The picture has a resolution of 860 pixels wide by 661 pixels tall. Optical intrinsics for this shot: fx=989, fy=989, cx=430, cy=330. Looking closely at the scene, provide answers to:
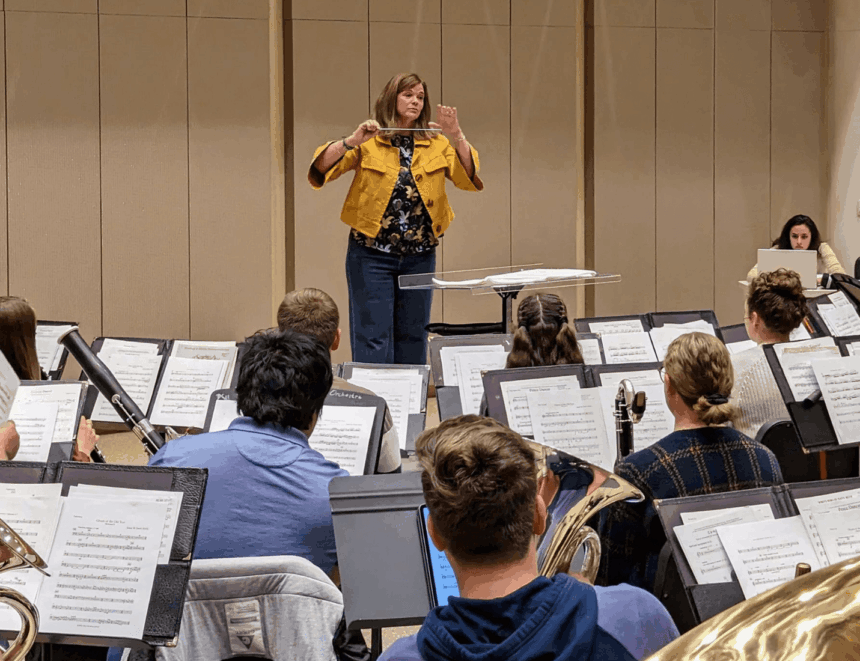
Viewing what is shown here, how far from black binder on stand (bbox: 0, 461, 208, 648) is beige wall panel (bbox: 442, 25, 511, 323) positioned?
17.8ft

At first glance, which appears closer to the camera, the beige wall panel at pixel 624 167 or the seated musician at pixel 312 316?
the seated musician at pixel 312 316

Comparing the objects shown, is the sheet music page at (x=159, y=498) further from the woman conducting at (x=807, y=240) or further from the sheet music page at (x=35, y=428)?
the woman conducting at (x=807, y=240)

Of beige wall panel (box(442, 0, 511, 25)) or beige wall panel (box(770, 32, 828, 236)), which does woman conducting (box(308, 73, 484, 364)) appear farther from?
beige wall panel (box(770, 32, 828, 236))

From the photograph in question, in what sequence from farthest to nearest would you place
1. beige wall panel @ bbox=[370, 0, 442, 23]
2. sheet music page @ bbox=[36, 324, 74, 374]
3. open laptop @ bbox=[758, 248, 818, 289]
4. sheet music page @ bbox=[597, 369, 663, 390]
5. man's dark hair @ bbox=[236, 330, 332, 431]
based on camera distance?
1. beige wall panel @ bbox=[370, 0, 442, 23]
2. open laptop @ bbox=[758, 248, 818, 289]
3. sheet music page @ bbox=[36, 324, 74, 374]
4. sheet music page @ bbox=[597, 369, 663, 390]
5. man's dark hair @ bbox=[236, 330, 332, 431]

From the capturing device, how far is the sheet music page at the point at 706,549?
6.42 feet

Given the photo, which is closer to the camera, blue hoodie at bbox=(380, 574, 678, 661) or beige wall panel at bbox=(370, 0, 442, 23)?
blue hoodie at bbox=(380, 574, 678, 661)

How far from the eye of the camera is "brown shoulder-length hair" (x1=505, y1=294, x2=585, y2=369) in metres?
3.39

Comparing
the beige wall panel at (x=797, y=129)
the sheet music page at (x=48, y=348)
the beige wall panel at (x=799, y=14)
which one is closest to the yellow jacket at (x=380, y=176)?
the sheet music page at (x=48, y=348)

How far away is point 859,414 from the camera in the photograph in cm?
294

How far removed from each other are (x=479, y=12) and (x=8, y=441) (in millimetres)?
5512

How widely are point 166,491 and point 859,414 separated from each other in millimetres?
2076

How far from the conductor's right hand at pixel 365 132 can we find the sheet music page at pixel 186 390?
1.26 m

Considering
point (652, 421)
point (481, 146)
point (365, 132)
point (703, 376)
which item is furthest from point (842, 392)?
point (481, 146)

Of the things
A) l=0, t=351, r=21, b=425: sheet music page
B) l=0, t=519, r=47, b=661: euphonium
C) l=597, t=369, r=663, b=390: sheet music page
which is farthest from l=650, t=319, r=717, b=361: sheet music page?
l=0, t=519, r=47, b=661: euphonium
